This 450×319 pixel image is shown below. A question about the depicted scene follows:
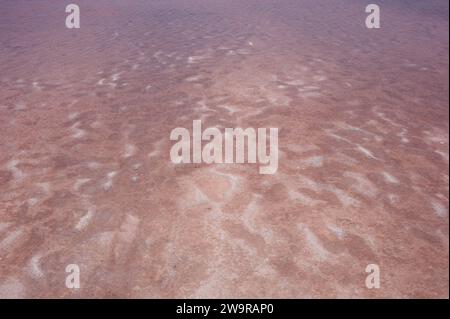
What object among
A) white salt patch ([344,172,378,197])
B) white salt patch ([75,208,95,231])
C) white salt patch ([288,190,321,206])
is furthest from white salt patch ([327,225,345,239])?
white salt patch ([75,208,95,231])

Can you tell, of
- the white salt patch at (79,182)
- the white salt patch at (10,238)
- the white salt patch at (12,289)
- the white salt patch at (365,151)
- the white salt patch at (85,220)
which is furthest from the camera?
the white salt patch at (365,151)

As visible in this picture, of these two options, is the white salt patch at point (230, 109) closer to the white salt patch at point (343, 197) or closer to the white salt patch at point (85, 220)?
the white salt patch at point (343, 197)

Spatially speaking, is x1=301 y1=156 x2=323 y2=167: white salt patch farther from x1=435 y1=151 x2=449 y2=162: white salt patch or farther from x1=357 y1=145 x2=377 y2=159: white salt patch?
x1=435 y1=151 x2=449 y2=162: white salt patch

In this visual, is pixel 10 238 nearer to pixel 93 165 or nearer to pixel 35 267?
pixel 35 267

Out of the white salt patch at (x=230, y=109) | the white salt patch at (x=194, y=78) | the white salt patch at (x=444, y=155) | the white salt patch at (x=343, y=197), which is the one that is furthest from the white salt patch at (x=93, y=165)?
the white salt patch at (x=444, y=155)

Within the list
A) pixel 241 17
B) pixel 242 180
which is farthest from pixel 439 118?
pixel 241 17

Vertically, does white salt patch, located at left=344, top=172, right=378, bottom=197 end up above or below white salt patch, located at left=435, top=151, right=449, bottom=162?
below

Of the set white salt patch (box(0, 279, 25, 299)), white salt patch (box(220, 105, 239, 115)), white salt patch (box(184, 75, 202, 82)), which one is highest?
white salt patch (box(184, 75, 202, 82))

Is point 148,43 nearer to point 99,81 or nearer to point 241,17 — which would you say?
point 99,81
